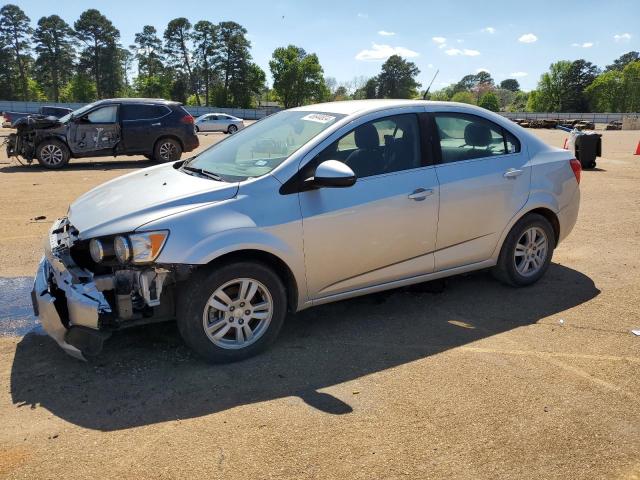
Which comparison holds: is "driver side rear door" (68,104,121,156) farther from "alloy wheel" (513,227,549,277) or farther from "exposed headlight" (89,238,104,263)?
"alloy wheel" (513,227,549,277)

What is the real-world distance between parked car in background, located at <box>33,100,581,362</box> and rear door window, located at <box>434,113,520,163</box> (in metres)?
0.01

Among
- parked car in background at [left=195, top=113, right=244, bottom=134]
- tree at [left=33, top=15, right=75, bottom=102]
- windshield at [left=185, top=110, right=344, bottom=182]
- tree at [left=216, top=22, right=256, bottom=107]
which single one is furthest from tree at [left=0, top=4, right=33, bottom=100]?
windshield at [left=185, top=110, right=344, bottom=182]

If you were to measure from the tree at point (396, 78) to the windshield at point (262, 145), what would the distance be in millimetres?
121895

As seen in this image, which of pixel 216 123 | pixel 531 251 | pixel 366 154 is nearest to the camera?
pixel 366 154

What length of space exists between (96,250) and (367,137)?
2151mm

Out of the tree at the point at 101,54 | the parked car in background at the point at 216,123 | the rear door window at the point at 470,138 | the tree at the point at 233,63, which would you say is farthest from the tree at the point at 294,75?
the rear door window at the point at 470,138

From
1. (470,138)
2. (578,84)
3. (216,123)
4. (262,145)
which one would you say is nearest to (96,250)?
(262,145)

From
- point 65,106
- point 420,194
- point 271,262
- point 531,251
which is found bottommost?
point 531,251

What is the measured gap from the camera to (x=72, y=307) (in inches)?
130

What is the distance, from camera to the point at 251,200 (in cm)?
362

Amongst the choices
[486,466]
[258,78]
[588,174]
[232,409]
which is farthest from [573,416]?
[258,78]

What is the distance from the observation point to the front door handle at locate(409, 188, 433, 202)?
4.21 m

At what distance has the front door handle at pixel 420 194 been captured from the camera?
4.21m

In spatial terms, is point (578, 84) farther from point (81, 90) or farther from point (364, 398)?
point (364, 398)
